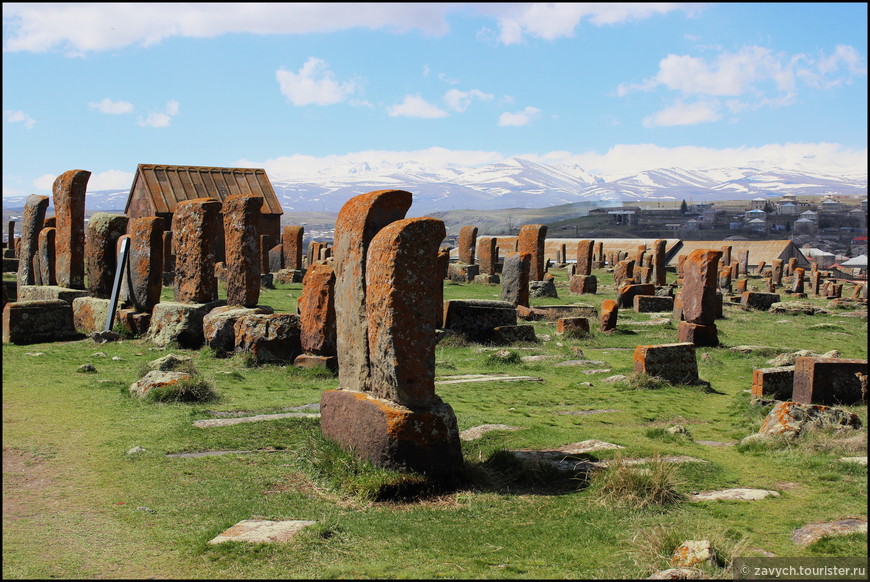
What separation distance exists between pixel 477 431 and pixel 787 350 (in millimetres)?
9755

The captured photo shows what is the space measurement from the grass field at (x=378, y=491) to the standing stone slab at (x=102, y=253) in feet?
14.4

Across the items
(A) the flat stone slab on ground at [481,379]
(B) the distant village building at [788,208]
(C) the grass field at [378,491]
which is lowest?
(A) the flat stone slab on ground at [481,379]

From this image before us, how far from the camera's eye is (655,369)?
13.0m

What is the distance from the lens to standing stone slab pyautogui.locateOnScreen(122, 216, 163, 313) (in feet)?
50.5

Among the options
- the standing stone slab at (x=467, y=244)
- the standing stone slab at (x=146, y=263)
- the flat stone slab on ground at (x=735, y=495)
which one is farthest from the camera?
the standing stone slab at (x=467, y=244)

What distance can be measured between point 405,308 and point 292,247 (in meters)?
24.2

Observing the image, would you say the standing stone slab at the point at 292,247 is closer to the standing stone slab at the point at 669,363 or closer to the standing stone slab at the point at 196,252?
the standing stone slab at the point at 196,252

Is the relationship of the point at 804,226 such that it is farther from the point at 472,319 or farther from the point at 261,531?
the point at 261,531

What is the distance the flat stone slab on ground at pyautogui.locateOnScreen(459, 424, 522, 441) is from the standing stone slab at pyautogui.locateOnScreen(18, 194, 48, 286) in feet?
45.8

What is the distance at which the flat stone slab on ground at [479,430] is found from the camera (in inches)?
346

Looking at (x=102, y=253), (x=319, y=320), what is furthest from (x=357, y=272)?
(x=102, y=253)

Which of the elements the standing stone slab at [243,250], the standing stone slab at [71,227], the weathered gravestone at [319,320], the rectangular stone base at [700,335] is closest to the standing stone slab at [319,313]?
the weathered gravestone at [319,320]

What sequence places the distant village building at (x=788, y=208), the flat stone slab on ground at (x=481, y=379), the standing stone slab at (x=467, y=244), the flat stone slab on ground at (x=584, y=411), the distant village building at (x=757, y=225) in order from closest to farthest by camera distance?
the flat stone slab on ground at (x=584, y=411) < the flat stone slab on ground at (x=481, y=379) < the standing stone slab at (x=467, y=244) < the distant village building at (x=757, y=225) < the distant village building at (x=788, y=208)

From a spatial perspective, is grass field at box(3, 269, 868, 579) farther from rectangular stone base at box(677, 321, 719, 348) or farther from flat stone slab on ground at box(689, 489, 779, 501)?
rectangular stone base at box(677, 321, 719, 348)
